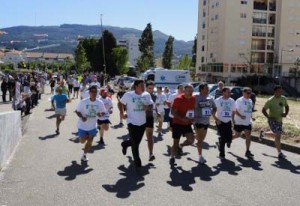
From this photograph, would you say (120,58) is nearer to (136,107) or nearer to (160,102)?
(160,102)

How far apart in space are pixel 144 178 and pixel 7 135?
3433 mm

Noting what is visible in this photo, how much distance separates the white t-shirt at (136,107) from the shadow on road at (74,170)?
1280 mm

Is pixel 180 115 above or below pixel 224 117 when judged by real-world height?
above

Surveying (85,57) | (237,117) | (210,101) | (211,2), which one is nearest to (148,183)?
(210,101)

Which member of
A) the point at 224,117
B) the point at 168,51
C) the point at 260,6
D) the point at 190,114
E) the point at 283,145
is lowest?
the point at 283,145

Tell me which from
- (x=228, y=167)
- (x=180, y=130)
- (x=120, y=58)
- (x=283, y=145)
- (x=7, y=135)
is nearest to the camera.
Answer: (x=228, y=167)

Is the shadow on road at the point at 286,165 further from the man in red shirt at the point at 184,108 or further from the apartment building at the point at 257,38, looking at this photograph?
the apartment building at the point at 257,38

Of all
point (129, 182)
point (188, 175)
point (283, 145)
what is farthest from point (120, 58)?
point (129, 182)

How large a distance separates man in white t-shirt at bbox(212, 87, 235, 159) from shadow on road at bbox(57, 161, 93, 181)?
3195 mm

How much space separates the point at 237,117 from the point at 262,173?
2631 millimetres

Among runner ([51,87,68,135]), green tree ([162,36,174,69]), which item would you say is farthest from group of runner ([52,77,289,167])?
green tree ([162,36,174,69])

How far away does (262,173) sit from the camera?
9219mm

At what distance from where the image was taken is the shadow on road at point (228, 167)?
370 inches

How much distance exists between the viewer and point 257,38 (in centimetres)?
7862
